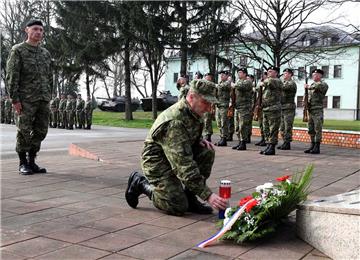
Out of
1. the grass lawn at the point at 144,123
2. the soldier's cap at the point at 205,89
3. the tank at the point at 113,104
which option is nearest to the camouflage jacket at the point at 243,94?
the soldier's cap at the point at 205,89

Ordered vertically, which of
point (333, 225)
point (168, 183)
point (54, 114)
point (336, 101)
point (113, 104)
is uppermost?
point (336, 101)

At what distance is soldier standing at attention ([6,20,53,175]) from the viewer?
6773mm

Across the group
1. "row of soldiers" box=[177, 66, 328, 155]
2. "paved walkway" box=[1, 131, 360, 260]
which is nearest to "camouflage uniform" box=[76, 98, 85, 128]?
"row of soldiers" box=[177, 66, 328, 155]

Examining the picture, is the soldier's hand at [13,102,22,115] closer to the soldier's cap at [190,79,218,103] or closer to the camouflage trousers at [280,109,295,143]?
the soldier's cap at [190,79,218,103]

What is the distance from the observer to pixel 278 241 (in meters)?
3.82

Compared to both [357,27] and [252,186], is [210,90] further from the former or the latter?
[357,27]

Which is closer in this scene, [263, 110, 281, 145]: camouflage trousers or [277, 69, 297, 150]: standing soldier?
[263, 110, 281, 145]: camouflage trousers

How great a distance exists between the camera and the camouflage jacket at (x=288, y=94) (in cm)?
1187

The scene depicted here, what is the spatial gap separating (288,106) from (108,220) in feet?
28.0

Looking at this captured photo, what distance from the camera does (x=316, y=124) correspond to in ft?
37.4

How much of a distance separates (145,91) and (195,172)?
2440 inches

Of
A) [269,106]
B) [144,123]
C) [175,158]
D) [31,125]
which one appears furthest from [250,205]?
[144,123]

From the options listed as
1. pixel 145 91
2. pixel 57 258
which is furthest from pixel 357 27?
pixel 145 91

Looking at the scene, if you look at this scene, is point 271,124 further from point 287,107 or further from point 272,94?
point 287,107
